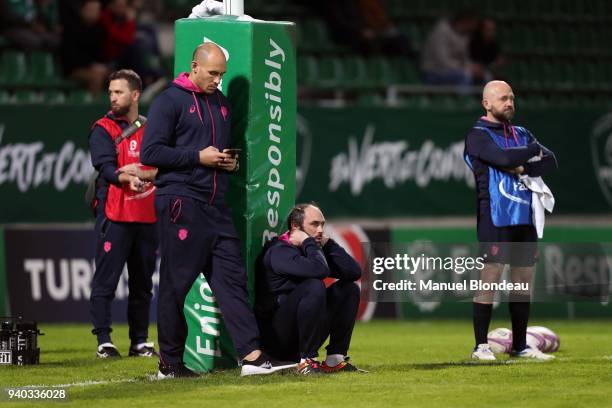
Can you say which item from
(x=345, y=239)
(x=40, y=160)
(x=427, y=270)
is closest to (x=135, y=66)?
(x=40, y=160)

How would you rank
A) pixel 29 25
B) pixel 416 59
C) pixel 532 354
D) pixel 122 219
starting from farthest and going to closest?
pixel 416 59, pixel 29 25, pixel 122 219, pixel 532 354

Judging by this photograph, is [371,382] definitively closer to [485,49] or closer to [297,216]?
[297,216]

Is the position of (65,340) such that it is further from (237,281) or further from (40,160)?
(237,281)

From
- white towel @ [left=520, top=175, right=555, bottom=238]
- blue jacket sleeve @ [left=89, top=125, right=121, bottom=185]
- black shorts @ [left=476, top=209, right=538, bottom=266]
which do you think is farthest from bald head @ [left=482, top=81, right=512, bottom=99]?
blue jacket sleeve @ [left=89, top=125, right=121, bottom=185]

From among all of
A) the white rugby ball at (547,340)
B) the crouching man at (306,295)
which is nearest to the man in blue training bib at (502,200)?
the white rugby ball at (547,340)

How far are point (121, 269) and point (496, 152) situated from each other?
Answer: 2.98m

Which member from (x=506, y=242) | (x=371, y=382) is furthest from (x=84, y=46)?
(x=371, y=382)

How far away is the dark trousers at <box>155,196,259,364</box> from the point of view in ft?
28.3

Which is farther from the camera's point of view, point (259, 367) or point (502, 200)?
point (502, 200)

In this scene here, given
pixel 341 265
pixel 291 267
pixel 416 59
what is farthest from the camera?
pixel 416 59

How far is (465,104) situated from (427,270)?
8.60m

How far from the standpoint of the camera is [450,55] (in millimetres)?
19562

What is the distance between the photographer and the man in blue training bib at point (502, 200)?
32.6ft

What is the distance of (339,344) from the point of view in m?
9.04
